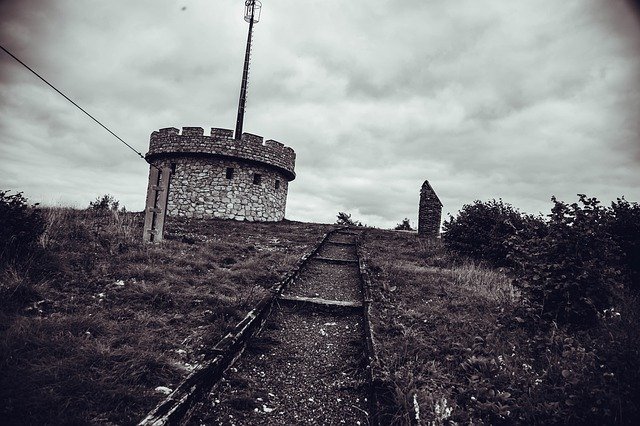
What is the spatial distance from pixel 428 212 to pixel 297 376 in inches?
589

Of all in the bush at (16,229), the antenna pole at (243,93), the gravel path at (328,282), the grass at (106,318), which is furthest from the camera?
the antenna pole at (243,93)

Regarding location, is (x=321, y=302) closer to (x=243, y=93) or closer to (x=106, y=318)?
(x=106, y=318)

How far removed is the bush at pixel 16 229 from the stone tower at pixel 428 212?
15.1 m

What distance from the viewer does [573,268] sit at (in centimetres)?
470

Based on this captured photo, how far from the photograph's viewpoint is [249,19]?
75.8ft

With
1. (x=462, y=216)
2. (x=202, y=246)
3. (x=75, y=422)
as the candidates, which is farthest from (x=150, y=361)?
(x=462, y=216)

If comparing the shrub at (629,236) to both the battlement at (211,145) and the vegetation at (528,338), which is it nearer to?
the vegetation at (528,338)

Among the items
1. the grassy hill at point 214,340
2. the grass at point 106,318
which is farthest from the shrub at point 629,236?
the grass at point 106,318

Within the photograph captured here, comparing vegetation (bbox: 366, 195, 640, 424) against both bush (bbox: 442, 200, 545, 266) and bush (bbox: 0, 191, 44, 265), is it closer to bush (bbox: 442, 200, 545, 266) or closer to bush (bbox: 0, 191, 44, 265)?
bush (bbox: 442, 200, 545, 266)

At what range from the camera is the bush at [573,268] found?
4.46 meters

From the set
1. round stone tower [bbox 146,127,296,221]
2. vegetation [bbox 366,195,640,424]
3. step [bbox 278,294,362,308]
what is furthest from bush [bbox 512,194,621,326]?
round stone tower [bbox 146,127,296,221]

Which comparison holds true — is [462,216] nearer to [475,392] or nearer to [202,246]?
[202,246]

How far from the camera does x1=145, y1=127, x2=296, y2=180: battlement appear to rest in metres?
17.5

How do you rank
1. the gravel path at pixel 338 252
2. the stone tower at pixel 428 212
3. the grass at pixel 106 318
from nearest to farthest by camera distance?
the grass at pixel 106 318 → the gravel path at pixel 338 252 → the stone tower at pixel 428 212
